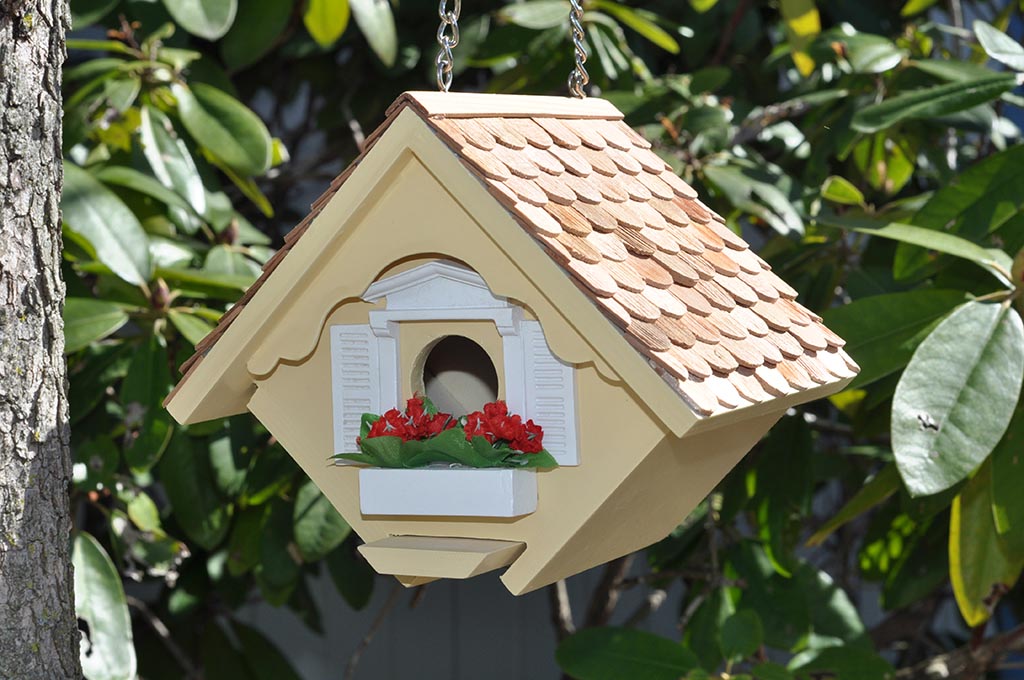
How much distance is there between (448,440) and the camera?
3.32 feet

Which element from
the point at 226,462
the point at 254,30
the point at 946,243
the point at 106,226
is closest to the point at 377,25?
the point at 254,30

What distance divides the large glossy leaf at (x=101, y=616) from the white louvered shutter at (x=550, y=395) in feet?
2.74

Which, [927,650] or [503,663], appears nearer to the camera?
[927,650]

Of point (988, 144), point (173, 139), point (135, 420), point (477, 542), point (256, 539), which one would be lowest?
point (477, 542)

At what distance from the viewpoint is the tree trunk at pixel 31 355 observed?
3.41 feet

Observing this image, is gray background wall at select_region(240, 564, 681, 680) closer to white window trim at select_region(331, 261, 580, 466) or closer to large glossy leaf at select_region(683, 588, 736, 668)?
large glossy leaf at select_region(683, 588, 736, 668)

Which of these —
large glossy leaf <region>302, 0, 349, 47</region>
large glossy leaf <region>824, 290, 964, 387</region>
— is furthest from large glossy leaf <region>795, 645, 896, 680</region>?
large glossy leaf <region>302, 0, 349, 47</region>

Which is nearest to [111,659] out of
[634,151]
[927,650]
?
[634,151]

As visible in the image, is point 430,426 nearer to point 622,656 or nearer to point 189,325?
point 189,325

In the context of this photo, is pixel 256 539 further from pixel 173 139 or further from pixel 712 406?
pixel 712 406

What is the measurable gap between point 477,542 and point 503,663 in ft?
7.86

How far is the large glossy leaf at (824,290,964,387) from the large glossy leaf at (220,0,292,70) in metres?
0.96

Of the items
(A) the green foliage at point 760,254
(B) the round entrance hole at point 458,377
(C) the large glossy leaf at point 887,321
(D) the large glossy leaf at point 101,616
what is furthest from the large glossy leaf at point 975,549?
(D) the large glossy leaf at point 101,616

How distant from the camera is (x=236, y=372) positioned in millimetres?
1101
